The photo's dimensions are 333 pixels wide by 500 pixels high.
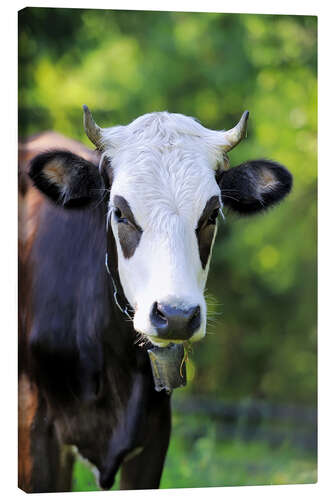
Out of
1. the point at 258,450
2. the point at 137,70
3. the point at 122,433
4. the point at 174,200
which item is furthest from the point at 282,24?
the point at 258,450

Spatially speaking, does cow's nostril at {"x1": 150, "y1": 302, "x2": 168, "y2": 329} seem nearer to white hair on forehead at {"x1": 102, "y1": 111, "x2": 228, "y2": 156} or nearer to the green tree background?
white hair on forehead at {"x1": 102, "y1": 111, "x2": 228, "y2": 156}

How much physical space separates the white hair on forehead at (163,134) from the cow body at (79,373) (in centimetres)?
34

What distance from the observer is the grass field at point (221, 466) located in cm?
483

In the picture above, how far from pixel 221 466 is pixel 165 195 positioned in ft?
8.37

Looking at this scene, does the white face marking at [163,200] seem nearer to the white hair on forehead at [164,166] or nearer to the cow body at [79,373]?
the white hair on forehead at [164,166]

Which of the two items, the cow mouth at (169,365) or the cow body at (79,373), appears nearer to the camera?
the cow mouth at (169,365)

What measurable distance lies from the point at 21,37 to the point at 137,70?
232 cm

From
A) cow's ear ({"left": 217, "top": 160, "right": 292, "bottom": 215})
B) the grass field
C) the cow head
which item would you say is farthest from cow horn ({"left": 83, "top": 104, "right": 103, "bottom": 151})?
the grass field

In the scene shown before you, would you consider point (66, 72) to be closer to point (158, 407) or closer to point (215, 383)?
point (158, 407)

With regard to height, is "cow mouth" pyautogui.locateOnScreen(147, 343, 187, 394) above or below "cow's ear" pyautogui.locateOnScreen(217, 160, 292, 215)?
below

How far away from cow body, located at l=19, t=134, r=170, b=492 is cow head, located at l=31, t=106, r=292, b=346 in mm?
288

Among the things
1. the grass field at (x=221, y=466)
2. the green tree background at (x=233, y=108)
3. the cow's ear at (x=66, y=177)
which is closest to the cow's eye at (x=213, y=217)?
the cow's ear at (x=66, y=177)

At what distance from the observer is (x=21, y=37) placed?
4.32 m

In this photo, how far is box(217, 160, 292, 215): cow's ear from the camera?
12.8 ft
